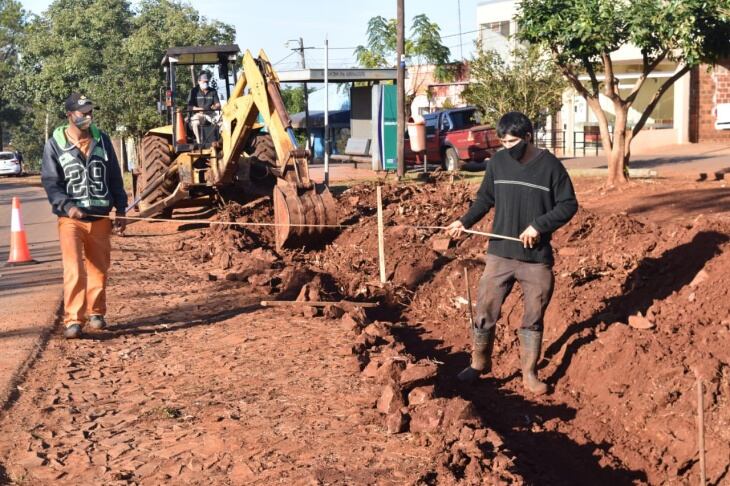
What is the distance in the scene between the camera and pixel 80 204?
8.12 m

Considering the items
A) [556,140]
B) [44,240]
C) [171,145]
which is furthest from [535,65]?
[44,240]

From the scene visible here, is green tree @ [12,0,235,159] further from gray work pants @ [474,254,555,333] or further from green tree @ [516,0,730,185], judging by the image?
gray work pants @ [474,254,555,333]

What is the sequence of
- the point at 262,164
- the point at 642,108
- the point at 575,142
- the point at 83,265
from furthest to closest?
the point at 642,108 → the point at 575,142 → the point at 262,164 → the point at 83,265

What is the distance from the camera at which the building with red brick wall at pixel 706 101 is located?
3519 cm

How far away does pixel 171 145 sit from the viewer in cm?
1717

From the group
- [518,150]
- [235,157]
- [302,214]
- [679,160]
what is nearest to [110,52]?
[679,160]

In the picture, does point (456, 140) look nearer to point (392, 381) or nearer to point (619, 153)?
point (619, 153)

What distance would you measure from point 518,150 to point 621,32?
11.2 metres

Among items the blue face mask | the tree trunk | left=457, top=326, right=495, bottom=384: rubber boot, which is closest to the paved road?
the blue face mask

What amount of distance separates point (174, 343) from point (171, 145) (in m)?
9.76

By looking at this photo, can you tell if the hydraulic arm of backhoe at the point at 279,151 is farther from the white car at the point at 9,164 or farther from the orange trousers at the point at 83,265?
the white car at the point at 9,164

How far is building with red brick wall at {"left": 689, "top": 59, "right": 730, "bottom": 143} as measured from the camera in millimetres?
35188

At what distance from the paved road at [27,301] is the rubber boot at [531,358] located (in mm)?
3614

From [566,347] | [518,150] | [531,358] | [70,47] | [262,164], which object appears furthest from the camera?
[70,47]
